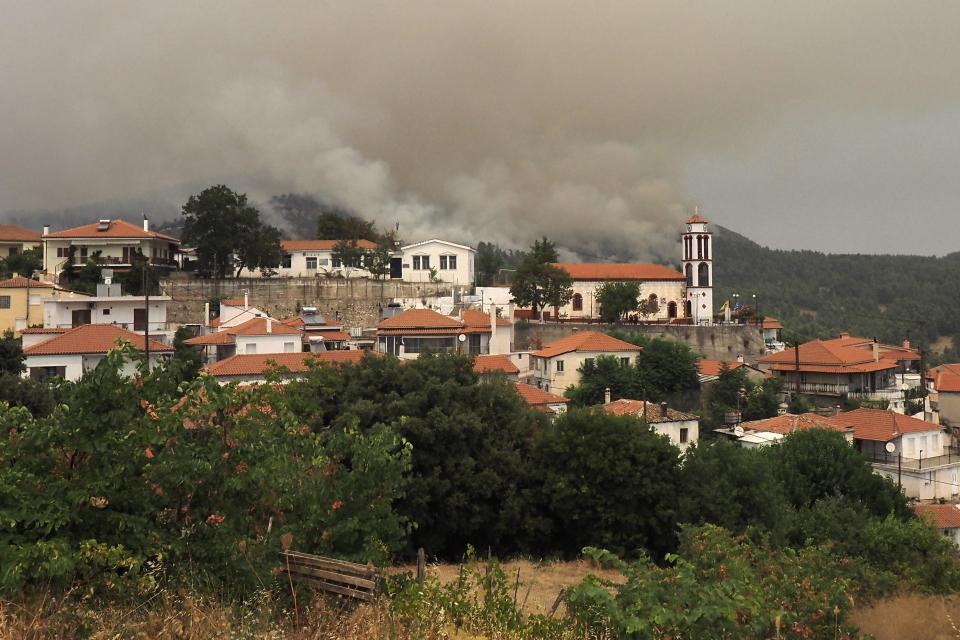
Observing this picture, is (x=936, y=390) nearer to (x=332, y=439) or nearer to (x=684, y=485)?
(x=684, y=485)

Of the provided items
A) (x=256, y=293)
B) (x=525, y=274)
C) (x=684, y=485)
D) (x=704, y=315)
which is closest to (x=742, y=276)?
(x=704, y=315)

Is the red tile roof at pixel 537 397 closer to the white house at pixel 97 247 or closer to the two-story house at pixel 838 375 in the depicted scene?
the two-story house at pixel 838 375

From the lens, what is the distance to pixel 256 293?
5362 centimetres

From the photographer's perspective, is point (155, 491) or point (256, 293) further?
A: point (256, 293)

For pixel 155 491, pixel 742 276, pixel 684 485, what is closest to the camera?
pixel 155 491

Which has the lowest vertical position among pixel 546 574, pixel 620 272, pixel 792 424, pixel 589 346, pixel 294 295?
pixel 546 574

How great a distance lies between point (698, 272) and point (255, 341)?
41.9m

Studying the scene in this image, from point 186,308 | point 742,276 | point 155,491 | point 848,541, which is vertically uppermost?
point 742,276

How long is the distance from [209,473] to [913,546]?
1682cm

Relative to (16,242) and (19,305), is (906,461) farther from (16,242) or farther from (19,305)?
(16,242)

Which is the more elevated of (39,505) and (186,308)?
(186,308)

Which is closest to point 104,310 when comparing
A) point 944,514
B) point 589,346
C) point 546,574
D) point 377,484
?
point 589,346

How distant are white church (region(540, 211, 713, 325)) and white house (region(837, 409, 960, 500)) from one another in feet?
97.0

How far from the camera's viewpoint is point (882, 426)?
38438mm
